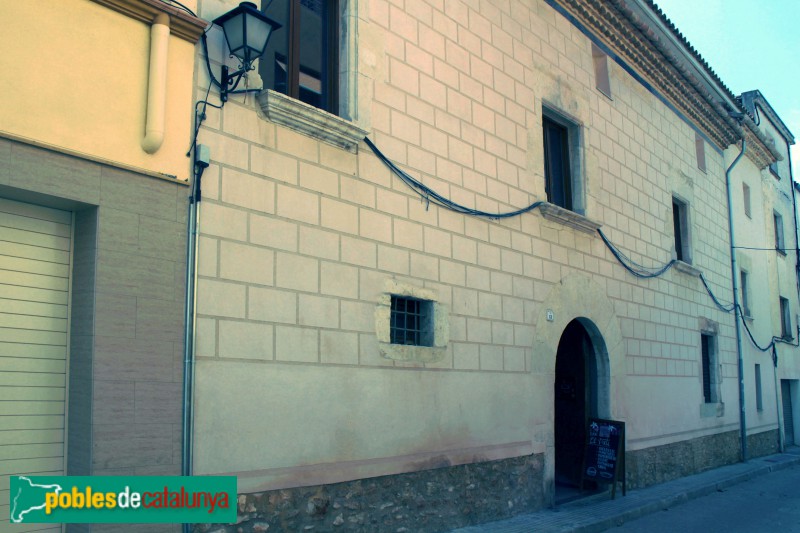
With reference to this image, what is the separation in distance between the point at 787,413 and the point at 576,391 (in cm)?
1186

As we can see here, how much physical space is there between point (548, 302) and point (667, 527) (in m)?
2.98

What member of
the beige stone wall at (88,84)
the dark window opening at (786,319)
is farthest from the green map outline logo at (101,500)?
the dark window opening at (786,319)

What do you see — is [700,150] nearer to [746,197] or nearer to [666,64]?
[666,64]

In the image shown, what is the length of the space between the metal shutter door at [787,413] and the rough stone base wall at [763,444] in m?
1.89

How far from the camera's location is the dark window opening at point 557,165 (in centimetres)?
993

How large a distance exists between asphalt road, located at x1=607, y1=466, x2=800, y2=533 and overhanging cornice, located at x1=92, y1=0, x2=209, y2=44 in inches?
269

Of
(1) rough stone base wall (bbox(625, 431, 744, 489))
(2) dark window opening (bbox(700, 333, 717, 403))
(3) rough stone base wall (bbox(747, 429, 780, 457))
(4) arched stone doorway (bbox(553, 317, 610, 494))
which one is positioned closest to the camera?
(4) arched stone doorway (bbox(553, 317, 610, 494))

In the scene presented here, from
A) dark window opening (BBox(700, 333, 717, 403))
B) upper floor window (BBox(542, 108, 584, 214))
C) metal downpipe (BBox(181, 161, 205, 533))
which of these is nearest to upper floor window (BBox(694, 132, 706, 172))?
dark window opening (BBox(700, 333, 717, 403))

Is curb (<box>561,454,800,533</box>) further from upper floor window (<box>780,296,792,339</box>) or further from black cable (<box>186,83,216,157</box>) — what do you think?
upper floor window (<box>780,296,792,339</box>)

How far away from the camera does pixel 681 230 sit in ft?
44.9

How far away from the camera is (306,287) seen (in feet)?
19.1

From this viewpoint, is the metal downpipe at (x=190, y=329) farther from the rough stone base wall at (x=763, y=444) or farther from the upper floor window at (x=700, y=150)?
the rough stone base wall at (x=763, y=444)

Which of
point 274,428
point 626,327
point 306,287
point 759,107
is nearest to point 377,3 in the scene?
point 306,287

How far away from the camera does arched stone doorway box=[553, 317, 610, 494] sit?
33.3 feet
